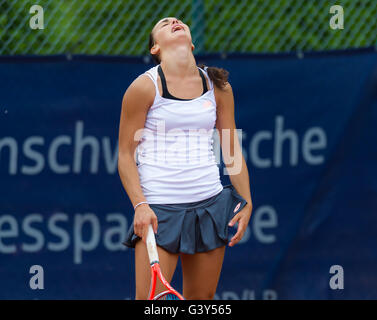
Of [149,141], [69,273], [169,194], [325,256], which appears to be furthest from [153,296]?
[325,256]

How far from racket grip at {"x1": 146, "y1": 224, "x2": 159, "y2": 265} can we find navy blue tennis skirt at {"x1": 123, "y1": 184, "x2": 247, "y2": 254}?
0.09m

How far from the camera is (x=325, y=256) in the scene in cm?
521

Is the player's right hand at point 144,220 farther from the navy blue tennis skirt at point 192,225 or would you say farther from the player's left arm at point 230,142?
the player's left arm at point 230,142

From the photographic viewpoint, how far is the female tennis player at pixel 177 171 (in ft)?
11.4

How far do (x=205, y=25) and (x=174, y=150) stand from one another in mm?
2294

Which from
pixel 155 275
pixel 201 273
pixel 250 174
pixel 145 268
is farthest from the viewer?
pixel 250 174

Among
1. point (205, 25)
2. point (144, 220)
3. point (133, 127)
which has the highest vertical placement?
point (205, 25)

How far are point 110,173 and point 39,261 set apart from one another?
0.77 metres

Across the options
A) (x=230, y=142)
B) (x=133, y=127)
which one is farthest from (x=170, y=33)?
(x=230, y=142)

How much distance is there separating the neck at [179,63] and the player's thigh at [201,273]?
882mm

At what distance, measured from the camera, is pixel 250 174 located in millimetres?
5180

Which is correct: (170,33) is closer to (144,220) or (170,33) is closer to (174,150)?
(174,150)

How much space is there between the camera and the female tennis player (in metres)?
3.48

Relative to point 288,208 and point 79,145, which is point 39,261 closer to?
point 79,145
